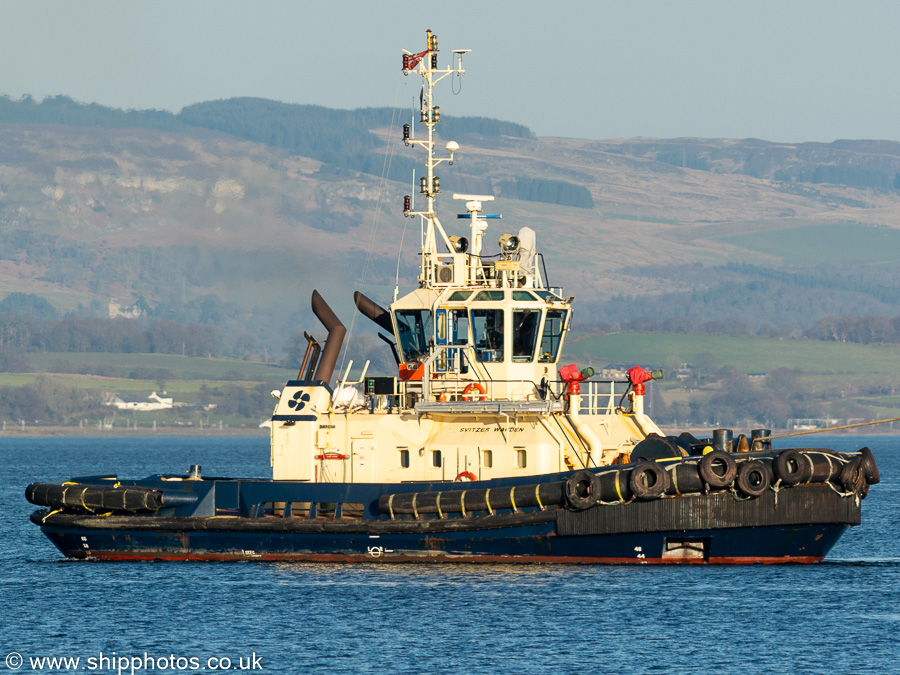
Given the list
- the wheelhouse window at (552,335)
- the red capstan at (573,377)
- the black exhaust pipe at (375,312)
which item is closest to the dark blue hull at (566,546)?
the red capstan at (573,377)

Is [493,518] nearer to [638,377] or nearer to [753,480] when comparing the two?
[638,377]

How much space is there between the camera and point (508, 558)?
28000 mm

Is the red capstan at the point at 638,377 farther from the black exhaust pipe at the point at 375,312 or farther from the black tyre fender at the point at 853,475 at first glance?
the black exhaust pipe at the point at 375,312

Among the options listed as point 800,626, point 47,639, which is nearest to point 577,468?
point 800,626

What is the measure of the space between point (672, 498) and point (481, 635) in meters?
5.36

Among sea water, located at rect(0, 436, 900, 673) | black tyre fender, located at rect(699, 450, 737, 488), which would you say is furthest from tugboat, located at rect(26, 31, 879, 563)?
sea water, located at rect(0, 436, 900, 673)

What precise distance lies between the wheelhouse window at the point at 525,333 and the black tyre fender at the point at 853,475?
705 centimetres

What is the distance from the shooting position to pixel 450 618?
24.6 metres

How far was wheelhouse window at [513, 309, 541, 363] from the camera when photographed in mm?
30266

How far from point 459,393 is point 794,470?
280 inches

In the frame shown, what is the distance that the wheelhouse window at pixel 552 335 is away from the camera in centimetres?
3058

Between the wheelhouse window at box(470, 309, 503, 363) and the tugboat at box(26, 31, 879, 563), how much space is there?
0.11ft

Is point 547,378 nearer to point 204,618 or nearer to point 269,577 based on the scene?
point 269,577

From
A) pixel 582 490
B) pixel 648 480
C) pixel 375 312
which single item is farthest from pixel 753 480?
pixel 375 312
